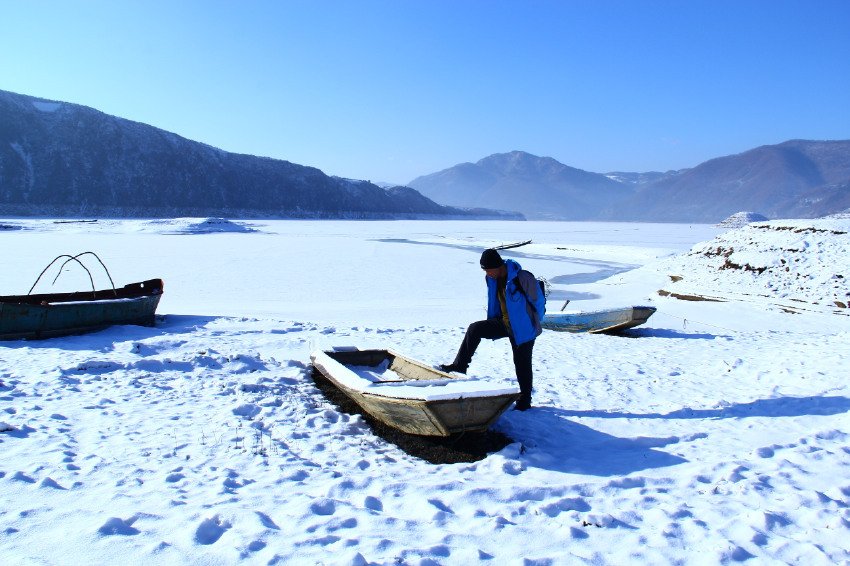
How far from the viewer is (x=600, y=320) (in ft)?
41.3

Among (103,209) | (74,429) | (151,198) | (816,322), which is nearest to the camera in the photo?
(74,429)

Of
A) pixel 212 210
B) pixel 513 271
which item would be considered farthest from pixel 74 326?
pixel 212 210

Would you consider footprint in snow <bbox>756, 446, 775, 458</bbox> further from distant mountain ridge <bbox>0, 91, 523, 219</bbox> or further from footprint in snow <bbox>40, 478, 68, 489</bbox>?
distant mountain ridge <bbox>0, 91, 523, 219</bbox>

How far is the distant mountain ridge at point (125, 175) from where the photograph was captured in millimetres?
108312

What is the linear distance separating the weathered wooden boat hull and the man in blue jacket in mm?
8068

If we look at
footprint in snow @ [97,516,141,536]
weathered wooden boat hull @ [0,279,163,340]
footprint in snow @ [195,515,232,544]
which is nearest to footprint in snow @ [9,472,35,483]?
footprint in snow @ [97,516,141,536]

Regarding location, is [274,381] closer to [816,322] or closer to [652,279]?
[816,322]

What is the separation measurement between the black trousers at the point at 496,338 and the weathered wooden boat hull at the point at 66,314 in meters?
8.24

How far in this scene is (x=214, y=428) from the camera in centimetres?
548

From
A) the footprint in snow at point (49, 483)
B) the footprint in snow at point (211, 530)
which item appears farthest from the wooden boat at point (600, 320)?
the footprint in snow at point (49, 483)

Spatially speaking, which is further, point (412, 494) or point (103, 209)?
point (103, 209)

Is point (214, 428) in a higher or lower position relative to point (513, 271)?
lower

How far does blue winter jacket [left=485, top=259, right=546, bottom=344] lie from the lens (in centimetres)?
566

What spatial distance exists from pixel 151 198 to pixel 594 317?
132m
